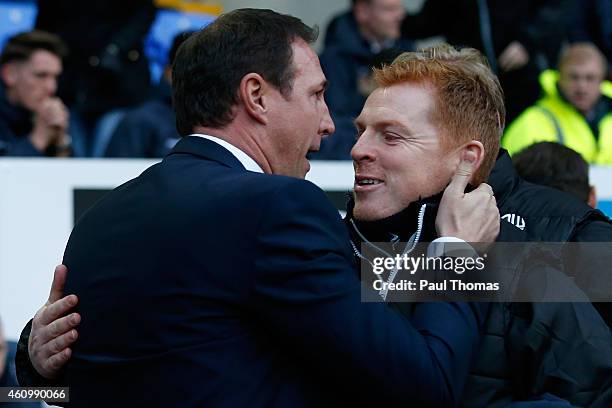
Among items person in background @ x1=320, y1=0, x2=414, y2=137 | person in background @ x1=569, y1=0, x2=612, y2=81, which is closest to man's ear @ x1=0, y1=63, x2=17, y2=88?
person in background @ x1=320, y1=0, x2=414, y2=137

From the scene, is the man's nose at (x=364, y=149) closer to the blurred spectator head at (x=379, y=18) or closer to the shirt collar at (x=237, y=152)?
the shirt collar at (x=237, y=152)

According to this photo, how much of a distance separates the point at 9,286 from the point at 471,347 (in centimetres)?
311

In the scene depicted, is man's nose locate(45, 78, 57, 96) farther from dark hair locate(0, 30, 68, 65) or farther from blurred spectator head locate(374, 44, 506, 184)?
blurred spectator head locate(374, 44, 506, 184)

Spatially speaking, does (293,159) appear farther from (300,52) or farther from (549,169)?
(549,169)

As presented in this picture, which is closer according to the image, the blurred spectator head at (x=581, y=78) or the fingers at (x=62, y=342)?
the fingers at (x=62, y=342)

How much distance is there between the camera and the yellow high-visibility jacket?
6.71 m

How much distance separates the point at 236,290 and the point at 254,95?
0.50 m

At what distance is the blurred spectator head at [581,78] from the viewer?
7129 millimetres

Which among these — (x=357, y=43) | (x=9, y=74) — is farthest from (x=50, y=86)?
(x=357, y=43)

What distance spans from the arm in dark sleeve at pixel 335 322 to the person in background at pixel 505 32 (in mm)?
4942

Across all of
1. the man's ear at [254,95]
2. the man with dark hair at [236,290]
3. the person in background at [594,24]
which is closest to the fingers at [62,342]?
the man with dark hair at [236,290]

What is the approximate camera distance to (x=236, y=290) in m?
2.25

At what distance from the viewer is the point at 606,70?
785cm

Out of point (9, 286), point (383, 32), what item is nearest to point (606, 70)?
point (383, 32)
